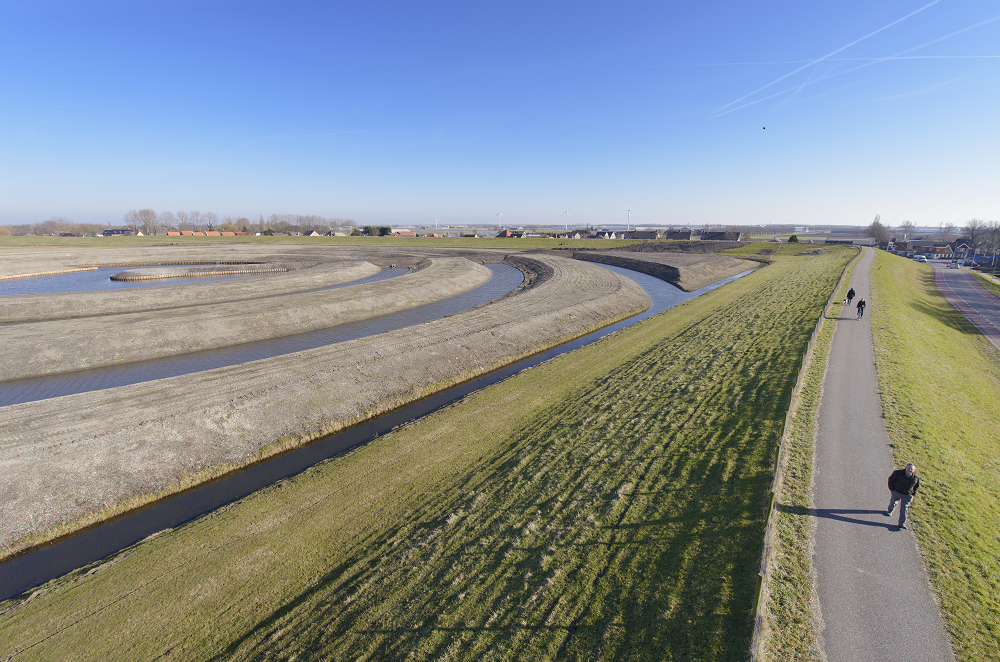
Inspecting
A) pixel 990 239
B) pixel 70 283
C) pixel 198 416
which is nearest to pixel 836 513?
pixel 198 416

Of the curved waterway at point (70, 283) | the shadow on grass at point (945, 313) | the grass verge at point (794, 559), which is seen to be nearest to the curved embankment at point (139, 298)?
the curved waterway at point (70, 283)

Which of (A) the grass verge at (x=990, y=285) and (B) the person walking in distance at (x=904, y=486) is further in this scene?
(A) the grass verge at (x=990, y=285)

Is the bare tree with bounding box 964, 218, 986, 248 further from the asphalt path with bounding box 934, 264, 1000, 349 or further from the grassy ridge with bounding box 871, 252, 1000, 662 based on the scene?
the grassy ridge with bounding box 871, 252, 1000, 662

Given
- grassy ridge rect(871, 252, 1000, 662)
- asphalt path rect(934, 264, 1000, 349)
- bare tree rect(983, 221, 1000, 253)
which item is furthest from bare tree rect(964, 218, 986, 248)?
grassy ridge rect(871, 252, 1000, 662)

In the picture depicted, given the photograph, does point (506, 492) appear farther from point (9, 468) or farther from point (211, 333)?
point (211, 333)

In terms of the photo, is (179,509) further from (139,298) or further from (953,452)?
(139,298)

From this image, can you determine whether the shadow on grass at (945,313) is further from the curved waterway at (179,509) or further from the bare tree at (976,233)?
the bare tree at (976,233)
